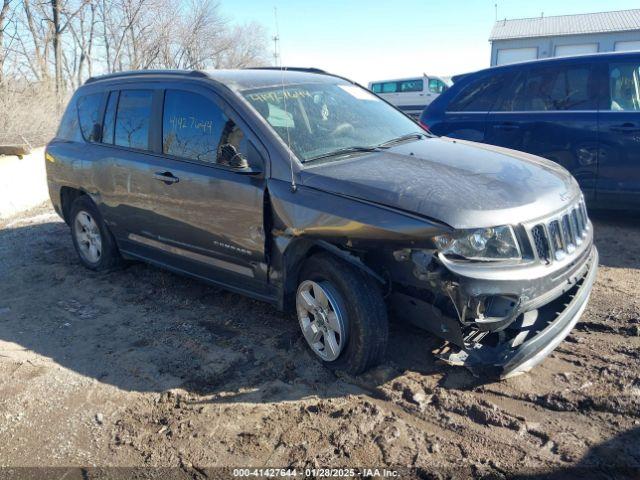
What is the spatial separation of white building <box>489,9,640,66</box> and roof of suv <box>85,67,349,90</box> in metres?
29.1

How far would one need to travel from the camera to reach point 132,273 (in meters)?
5.56

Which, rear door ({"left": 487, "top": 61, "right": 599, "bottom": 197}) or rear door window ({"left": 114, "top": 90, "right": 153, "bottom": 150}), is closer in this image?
rear door window ({"left": 114, "top": 90, "right": 153, "bottom": 150})

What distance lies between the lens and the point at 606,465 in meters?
2.49

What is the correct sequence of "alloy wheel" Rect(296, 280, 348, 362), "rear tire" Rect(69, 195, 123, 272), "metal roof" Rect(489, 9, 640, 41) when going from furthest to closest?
"metal roof" Rect(489, 9, 640, 41), "rear tire" Rect(69, 195, 123, 272), "alloy wheel" Rect(296, 280, 348, 362)

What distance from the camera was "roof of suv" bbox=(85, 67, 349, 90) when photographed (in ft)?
13.5

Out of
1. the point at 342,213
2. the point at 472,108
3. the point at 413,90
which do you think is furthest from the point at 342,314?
the point at 413,90

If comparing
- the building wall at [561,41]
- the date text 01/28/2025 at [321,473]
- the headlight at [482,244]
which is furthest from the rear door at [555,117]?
the building wall at [561,41]

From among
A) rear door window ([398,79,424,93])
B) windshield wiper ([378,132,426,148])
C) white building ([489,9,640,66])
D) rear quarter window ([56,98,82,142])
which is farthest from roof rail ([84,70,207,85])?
white building ([489,9,640,66])

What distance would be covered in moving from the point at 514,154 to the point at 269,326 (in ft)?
7.52

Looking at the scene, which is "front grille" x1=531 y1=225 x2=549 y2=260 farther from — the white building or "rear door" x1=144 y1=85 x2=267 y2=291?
the white building

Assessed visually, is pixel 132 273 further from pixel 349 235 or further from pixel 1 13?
pixel 1 13

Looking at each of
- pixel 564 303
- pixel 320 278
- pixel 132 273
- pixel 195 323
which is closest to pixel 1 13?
pixel 132 273

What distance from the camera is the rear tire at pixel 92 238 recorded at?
209 inches

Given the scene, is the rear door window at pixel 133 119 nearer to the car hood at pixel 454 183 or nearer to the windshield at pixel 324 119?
the windshield at pixel 324 119
